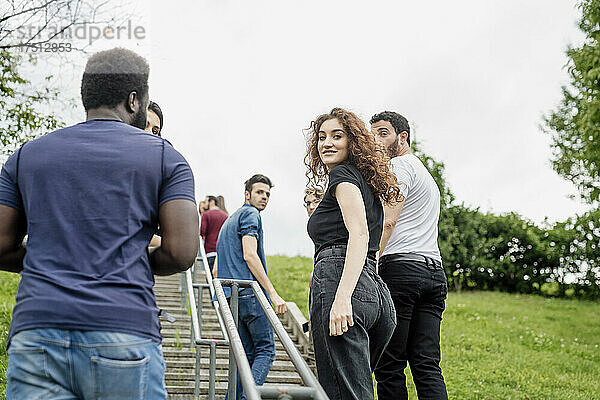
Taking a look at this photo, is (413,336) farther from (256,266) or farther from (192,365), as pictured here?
(192,365)

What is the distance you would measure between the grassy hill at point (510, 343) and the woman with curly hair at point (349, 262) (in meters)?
3.79

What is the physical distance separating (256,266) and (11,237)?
2832mm

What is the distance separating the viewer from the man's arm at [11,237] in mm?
1938

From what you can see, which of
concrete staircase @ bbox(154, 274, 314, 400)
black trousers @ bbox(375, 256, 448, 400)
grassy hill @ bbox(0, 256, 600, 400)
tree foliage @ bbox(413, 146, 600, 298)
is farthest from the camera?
tree foliage @ bbox(413, 146, 600, 298)

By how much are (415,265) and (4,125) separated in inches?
293

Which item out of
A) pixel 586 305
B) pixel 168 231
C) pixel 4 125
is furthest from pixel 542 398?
pixel 586 305

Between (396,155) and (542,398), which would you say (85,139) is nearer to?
(396,155)

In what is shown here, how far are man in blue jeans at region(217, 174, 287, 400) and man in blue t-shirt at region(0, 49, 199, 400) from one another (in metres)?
2.75

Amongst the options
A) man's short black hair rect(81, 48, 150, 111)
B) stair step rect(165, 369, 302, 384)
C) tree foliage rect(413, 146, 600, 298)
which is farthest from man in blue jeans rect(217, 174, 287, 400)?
tree foliage rect(413, 146, 600, 298)

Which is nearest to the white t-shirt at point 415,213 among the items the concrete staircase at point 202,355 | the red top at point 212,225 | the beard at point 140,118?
the beard at point 140,118

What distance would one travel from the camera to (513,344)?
9766mm

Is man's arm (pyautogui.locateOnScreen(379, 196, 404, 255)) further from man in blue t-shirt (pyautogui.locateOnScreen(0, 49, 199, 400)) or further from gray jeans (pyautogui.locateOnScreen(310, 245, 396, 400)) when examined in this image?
man in blue t-shirt (pyautogui.locateOnScreen(0, 49, 199, 400))

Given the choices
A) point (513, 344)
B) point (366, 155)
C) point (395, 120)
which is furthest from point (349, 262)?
point (513, 344)

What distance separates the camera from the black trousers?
139 inches
